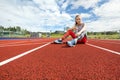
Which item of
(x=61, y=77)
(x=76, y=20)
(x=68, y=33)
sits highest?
(x=76, y=20)

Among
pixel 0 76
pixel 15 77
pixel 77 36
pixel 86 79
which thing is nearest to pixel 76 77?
pixel 86 79

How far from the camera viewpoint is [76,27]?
7.47 metres

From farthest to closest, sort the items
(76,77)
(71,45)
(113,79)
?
(71,45), (76,77), (113,79)

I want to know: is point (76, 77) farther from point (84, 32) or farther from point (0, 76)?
point (84, 32)

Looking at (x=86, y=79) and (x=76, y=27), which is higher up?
(x=76, y=27)

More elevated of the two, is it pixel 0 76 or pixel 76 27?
pixel 76 27

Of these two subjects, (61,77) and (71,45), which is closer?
(61,77)

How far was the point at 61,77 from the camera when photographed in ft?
6.37

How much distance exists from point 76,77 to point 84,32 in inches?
217

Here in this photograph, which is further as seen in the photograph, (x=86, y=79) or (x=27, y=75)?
(x=27, y=75)

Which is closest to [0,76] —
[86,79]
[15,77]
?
[15,77]

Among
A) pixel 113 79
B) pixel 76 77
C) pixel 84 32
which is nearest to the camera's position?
pixel 113 79

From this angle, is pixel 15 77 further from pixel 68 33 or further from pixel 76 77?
pixel 68 33

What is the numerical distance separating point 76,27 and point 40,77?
18.8 ft
